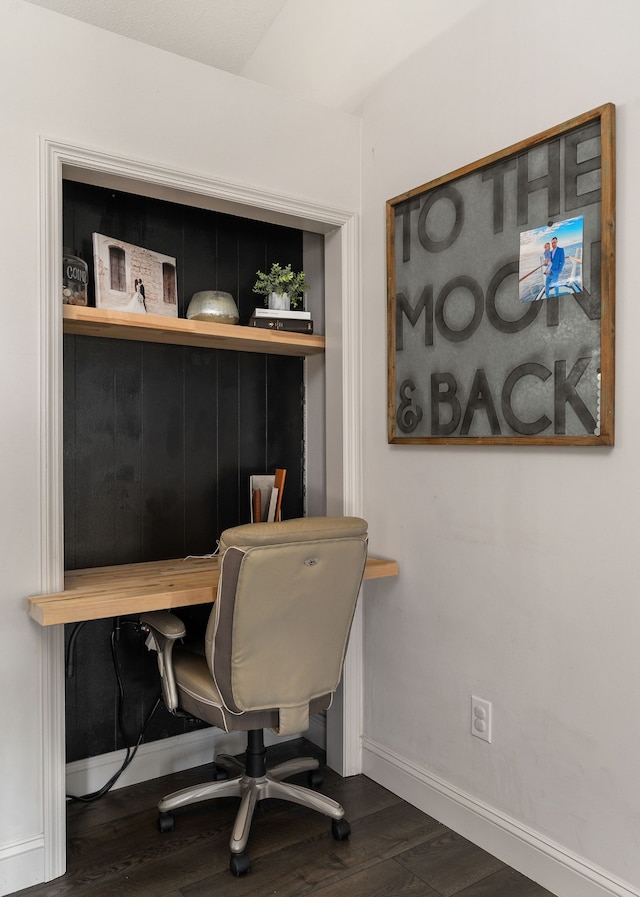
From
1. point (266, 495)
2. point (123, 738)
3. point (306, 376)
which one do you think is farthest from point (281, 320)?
point (123, 738)

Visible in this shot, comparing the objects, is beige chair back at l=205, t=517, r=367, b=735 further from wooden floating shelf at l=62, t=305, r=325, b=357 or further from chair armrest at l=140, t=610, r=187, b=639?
wooden floating shelf at l=62, t=305, r=325, b=357

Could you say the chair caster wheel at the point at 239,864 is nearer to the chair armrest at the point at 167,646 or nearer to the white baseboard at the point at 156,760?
the chair armrest at the point at 167,646

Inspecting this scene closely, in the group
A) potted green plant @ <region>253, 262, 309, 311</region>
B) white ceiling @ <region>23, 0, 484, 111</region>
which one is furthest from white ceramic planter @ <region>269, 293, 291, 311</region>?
white ceiling @ <region>23, 0, 484, 111</region>

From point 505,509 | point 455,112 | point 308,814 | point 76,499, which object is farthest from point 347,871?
point 455,112

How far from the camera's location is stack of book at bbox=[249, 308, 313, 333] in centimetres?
249

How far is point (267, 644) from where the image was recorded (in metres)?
1.89

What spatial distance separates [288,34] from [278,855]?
316 cm

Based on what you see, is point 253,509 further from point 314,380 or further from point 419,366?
point 419,366

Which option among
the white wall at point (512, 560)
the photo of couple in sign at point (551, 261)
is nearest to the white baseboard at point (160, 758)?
the white wall at point (512, 560)

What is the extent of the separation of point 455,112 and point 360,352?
878mm

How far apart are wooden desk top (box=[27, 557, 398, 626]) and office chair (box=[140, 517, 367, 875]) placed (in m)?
0.12

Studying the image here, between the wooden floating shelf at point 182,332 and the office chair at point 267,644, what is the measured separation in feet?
2.65

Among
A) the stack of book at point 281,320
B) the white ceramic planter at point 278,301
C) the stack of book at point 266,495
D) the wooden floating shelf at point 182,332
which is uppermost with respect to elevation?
the white ceramic planter at point 278,301

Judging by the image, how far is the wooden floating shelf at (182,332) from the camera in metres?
2.09
